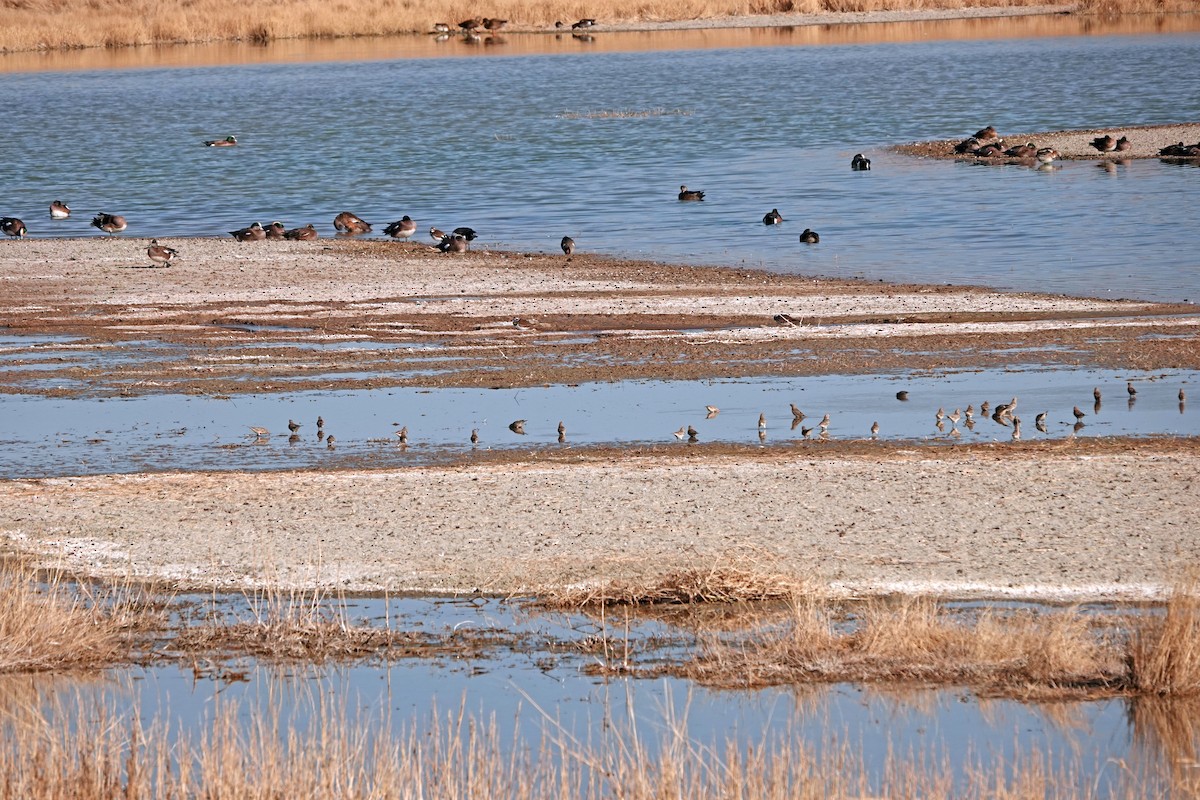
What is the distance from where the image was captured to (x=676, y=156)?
4656cm

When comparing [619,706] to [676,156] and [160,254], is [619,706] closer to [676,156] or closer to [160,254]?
[160,254]

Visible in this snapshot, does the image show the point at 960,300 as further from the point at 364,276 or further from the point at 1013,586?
the point at 1013,586

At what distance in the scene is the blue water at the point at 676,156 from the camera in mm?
29891

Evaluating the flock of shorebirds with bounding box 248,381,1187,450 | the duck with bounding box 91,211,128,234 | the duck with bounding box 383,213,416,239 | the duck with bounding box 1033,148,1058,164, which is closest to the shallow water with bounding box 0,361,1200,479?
the flock of shorebirds with bounding box 248,381,1187,450

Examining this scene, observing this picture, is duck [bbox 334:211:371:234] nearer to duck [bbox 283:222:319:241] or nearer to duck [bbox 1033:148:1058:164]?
duck [bbox 283:222:319:241]

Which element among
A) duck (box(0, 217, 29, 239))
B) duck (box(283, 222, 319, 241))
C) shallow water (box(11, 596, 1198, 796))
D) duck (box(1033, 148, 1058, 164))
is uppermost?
duck (box(1033, 148, 1058, 164))

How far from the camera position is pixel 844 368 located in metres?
18.6

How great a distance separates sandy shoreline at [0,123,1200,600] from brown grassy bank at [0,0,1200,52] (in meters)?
67.9

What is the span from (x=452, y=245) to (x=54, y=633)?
18915mm

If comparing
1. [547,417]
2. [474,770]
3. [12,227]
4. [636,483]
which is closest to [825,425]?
[636,483]

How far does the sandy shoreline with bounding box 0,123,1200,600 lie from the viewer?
460 inches

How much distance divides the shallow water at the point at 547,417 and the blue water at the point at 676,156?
722cm

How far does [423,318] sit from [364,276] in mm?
4209

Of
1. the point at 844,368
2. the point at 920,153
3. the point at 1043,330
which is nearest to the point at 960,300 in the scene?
the point at 1043,330
